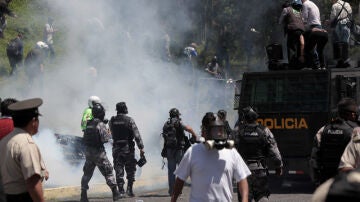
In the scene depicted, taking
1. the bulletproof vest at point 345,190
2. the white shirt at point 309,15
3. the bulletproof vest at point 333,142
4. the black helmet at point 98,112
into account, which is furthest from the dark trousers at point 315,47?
the bulletproof vest at point 345,190

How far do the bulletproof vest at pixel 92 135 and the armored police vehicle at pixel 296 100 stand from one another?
2.66 meters

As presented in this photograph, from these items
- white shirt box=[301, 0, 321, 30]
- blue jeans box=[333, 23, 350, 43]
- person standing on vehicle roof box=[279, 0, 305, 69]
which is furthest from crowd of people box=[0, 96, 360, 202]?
blue jeans box=[333, 23, 350, 43]

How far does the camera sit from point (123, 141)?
14156 millimetres

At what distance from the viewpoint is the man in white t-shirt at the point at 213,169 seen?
6.34 m

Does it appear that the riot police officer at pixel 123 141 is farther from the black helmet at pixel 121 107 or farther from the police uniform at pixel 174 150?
the police uniform at pixel 174 150

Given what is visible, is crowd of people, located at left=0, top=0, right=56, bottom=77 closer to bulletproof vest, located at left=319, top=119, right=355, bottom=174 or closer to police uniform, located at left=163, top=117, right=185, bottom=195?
police uniform, located at left=163, top=117, right=185, bottom=195

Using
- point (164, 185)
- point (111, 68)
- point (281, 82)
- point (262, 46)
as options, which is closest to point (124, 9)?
point (111, 68)

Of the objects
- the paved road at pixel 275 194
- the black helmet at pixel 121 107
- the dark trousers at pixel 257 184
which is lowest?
the paved road at pixel 275 194

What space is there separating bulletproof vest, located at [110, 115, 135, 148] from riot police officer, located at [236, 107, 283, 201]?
4462 mm

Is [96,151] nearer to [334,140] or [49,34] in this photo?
[334,140]

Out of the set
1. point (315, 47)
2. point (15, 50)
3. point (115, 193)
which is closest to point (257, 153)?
point (115, 193)

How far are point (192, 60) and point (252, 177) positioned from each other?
17494 millimetres

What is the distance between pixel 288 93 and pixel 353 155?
808 centimetres

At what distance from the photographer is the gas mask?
6.27m
